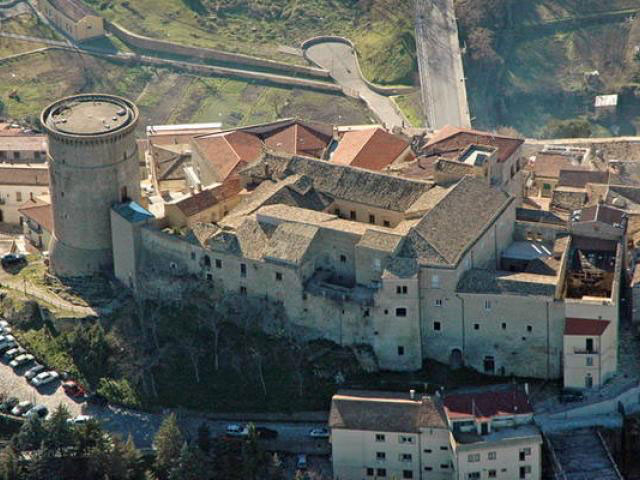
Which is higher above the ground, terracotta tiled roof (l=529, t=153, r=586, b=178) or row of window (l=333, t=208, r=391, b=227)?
row of window (l=333, t=208, r=391, b=227)

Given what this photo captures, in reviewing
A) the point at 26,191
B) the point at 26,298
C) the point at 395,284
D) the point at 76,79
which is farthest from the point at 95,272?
the point at 76,79

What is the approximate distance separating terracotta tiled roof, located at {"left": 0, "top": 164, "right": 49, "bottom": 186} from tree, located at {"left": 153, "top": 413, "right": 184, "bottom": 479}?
35686 millimetres

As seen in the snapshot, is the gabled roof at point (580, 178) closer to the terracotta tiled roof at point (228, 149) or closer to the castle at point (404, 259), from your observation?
the castle at point (404, 259)

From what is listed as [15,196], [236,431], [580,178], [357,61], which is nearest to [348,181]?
[236,431]

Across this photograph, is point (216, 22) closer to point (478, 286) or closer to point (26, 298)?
point (26, 298)

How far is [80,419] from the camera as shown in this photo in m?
110

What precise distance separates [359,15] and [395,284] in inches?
3102

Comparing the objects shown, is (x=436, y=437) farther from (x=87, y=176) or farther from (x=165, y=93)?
(x=165, y=93)

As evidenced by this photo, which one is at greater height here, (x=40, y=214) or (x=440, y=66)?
(x=440, y=66)

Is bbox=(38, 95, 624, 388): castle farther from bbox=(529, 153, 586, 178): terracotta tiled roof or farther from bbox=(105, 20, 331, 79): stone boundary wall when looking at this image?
bbox=(105, 20, 331, 79): stone boundary wall

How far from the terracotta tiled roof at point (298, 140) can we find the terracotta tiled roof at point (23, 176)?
744 inches

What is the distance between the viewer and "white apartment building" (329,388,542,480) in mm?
100312

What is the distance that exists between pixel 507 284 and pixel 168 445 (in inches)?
942

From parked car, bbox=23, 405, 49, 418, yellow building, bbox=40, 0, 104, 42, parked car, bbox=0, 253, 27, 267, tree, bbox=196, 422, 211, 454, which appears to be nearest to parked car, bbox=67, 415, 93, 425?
parked car, bbox=23, 405, 49, 418
